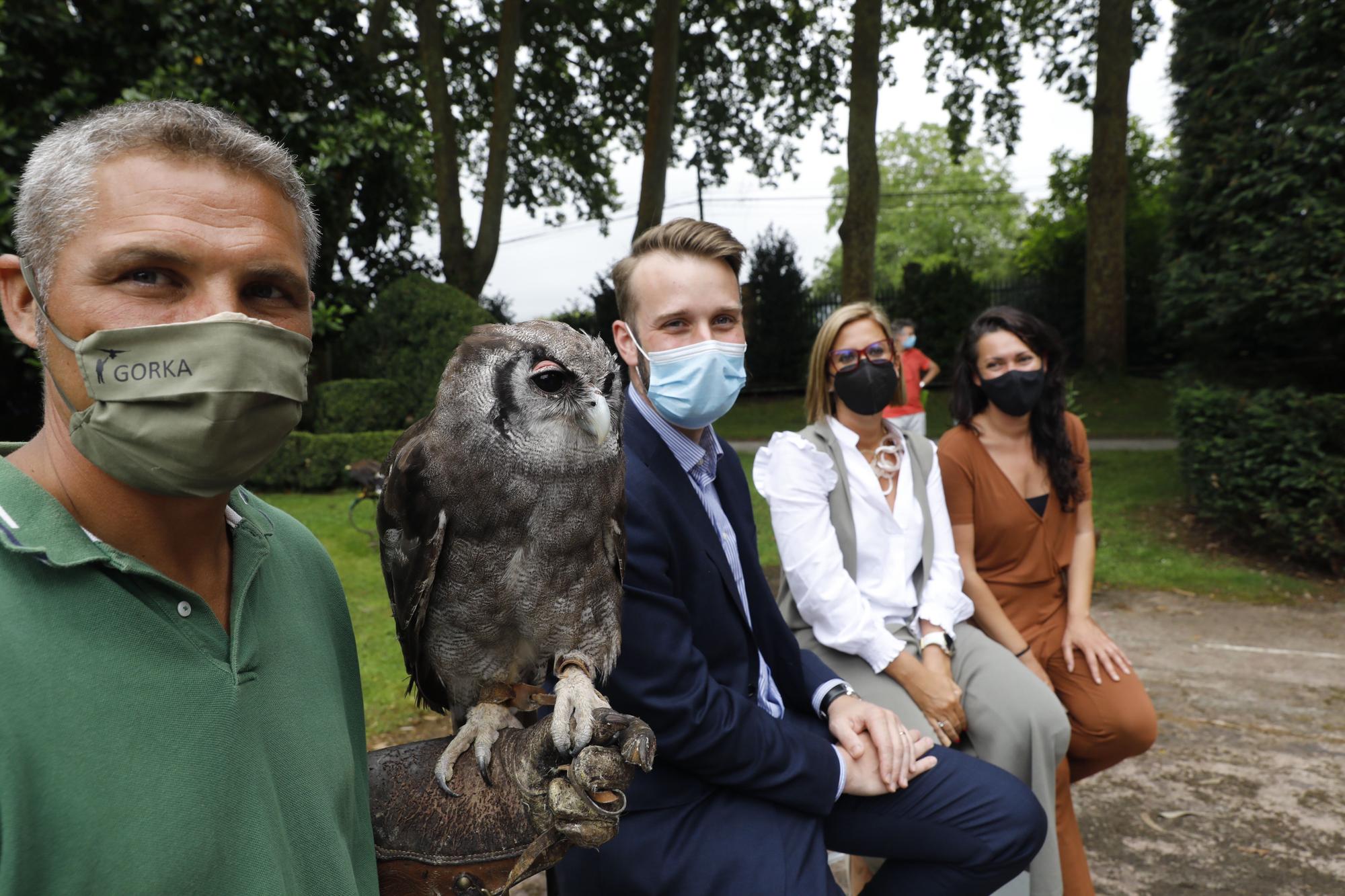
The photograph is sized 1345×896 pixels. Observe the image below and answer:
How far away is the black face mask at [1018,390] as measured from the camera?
3439 millimetres

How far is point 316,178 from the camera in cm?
843

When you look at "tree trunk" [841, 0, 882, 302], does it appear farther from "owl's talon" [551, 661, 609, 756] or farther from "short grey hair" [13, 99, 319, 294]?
"short grey hair" [13, 99, 319, 294]

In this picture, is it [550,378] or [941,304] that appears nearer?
[550,378]

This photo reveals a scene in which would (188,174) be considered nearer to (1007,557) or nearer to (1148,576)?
(1007,557)

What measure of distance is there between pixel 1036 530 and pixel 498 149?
12.0m

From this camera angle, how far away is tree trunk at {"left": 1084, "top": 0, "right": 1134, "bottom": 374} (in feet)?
46.1

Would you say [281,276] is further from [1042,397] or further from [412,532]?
[1042,397]

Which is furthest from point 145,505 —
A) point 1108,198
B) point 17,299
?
point 1108,198

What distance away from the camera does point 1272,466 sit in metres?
6.93

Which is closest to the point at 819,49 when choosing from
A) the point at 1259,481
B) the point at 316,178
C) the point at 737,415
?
the point at 737,415

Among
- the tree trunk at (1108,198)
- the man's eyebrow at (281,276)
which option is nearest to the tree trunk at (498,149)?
the tree trunk at (1108,198)

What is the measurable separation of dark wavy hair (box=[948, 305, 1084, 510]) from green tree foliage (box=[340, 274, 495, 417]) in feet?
26.2

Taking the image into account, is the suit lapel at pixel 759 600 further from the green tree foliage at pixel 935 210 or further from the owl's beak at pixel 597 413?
the green tree foliage at pixel 935 210

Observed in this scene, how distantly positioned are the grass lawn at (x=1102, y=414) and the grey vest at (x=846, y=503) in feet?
30.7
